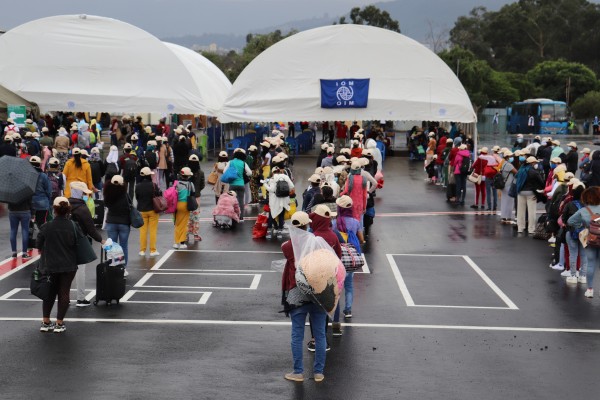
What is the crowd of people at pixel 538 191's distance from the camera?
591 inches

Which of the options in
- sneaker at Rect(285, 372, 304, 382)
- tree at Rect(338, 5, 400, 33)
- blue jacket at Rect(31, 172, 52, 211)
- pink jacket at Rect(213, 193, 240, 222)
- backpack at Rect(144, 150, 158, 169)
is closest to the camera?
sneaker at Rect(285, 372, 304, 382)

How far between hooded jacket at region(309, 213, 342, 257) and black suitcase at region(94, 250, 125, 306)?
13.5 ft

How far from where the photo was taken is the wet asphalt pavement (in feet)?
32.8

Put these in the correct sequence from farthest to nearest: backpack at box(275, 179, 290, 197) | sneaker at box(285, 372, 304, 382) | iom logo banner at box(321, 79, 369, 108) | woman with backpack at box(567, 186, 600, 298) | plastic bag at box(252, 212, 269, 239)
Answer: iom logo banner at box(321, 79, 369, 108) < plastic bag at box(252, 212, 269, 239) < backpack at box(275, 179, 290, 197) < woman with backpack at box(567, 186, 600, 298) < sneaker at box(285, 372, 304, 382)

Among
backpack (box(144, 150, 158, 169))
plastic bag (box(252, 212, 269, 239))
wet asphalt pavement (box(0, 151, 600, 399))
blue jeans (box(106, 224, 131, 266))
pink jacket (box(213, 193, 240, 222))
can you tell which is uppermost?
backpack (box(144, 150, 158, 169))

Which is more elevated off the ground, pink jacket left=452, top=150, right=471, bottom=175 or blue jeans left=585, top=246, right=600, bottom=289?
pink jacket left=452, top=150, right=471, bottom=175

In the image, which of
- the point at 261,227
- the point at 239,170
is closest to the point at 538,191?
the point at 261,227

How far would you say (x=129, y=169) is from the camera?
72.9ft

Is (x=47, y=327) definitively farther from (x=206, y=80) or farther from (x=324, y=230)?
(x=206, y=80)

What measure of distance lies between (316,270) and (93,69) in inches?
1330

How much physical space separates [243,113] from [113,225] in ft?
81.2

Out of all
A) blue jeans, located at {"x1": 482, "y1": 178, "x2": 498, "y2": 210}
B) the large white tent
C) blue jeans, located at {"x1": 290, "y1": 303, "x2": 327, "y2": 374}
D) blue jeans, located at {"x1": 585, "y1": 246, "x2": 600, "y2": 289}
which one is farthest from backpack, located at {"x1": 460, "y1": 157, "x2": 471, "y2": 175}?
the large white tent

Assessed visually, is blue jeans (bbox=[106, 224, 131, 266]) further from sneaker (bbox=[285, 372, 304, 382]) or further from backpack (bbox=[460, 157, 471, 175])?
backpack (bbox=[460, 157, 471, 175])

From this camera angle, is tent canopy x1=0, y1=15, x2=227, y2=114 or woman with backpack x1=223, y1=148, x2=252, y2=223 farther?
tent canopy x1=0, y1=15, x2=227, y2=114
